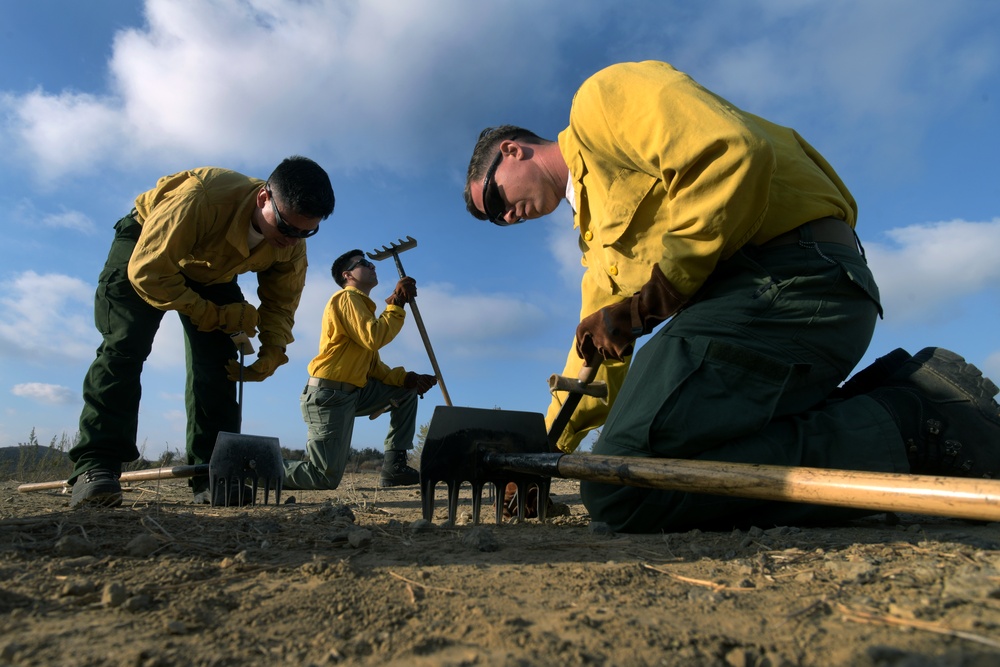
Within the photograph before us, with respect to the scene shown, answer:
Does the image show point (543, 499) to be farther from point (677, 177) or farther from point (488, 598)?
point (488, 598)

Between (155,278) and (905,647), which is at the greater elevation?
(155,278)

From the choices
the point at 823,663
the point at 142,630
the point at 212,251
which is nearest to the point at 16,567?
the point at 142,630

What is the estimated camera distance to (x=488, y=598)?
1.26 m

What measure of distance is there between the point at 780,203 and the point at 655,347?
2.27 ft

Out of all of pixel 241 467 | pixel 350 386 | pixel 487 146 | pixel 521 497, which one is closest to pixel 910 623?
pixel 521 497

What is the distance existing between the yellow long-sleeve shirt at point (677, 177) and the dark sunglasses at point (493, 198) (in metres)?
0.41

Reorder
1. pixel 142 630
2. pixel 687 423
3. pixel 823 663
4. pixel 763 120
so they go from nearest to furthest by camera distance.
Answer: pixel 823 663 → pixel 142 630 → pixel 687 423 → pixel 763 120

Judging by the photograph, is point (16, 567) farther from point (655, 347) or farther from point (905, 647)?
point (655, 347)

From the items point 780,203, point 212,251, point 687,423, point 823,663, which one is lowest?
point 823,663

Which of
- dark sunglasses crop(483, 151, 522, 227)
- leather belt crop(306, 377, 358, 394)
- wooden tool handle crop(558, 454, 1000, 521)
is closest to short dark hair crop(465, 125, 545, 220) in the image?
dark sunglasses crop(483, 151, 522, 227)

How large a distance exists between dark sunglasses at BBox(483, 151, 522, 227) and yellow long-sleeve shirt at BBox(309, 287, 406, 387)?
2.61 meters

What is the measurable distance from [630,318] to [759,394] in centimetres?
55

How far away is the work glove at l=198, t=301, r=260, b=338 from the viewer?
156 inches

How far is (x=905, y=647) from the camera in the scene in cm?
97
